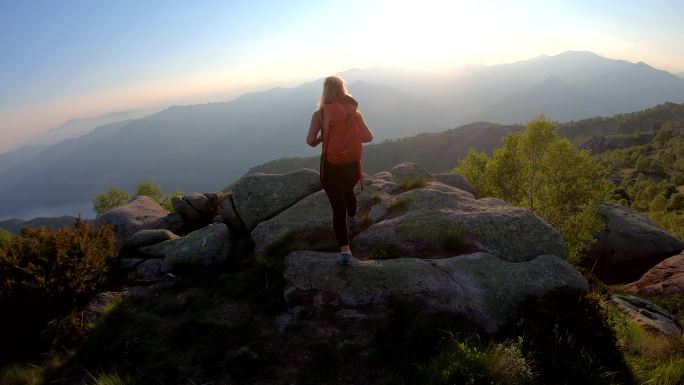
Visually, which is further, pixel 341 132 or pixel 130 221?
pixel 130 221

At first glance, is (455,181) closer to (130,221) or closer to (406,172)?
(406,172)

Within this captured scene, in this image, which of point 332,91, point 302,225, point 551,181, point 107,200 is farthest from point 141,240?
point 107,200

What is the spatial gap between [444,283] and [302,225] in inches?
273

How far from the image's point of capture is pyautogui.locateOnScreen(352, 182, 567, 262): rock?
12.3 meters

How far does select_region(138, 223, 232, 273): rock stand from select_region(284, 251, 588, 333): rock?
4808 mm

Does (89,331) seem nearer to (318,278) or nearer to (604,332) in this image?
(318,278)

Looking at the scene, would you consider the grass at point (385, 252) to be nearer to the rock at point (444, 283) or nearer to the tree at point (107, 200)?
the rock at point (444, 283)

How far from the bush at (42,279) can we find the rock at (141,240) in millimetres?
2410

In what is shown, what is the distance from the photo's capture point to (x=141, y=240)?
16953 millimetres

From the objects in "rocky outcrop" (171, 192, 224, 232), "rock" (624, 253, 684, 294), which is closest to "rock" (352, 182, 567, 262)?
"rock" (624, 253, 684, 294)

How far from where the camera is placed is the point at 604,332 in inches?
336

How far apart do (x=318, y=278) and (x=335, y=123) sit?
14.1 ft

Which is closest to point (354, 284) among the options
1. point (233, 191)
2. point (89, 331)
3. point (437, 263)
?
point (437, 263)

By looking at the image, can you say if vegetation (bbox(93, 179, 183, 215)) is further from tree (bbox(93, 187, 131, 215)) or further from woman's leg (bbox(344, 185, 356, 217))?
woman's leg (bbox(344, 185, 356, 217))
